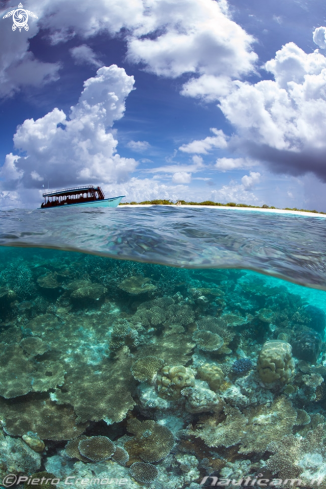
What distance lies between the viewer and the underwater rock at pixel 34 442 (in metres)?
4.89

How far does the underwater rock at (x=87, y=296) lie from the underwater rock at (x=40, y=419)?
11.1ft

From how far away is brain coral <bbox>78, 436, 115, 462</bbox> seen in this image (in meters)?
4.75

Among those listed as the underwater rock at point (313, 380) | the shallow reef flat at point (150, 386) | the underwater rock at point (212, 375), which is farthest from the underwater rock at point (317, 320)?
the underwater rock at point (212, 375)

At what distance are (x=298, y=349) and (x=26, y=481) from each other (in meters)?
7.93

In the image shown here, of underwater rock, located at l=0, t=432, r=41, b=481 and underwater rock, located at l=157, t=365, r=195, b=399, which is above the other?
underwater rock, located at l=157, t=365, r=195, b=399

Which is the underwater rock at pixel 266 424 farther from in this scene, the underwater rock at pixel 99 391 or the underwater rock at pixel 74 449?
the underwater rock at pixel 74 449

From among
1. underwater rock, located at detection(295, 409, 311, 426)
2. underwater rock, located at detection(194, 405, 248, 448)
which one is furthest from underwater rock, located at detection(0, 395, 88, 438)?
underwater rock, located at detection(295, 409, 311, 426)

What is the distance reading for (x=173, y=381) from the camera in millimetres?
5645

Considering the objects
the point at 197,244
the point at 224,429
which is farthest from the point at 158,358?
the point at 197,244

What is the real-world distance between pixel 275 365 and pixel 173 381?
8.76 ft

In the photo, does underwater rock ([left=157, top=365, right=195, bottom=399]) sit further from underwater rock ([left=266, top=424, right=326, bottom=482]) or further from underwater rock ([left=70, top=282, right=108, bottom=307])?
underwater rock ([left=70, top=282, right=108, bottom=307])

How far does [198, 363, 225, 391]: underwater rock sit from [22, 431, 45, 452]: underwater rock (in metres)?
3.51

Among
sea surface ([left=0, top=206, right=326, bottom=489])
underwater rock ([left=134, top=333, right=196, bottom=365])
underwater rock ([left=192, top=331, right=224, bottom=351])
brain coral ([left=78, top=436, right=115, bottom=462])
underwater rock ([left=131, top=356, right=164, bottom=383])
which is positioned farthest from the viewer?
underwater rock ([left=192, top=331, right=224, bottom=351])

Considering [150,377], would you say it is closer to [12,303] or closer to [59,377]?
[59,377]
